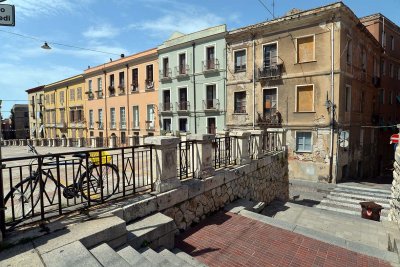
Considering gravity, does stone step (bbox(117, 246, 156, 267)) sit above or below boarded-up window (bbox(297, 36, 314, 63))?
below

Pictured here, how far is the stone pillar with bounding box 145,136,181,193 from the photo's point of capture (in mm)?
4840

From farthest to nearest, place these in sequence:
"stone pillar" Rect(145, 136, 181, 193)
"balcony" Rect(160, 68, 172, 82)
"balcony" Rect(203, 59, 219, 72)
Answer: "balcony" Rect(160, 68, 172, 82) → "balcony" Rect(203, 59, 219, 72) → "stone pillar" Rect(145, 136, 181, 193)

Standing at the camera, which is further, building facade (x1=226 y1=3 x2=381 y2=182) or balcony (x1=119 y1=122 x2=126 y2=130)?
balcony (x1=119 y1=122 x2=126 y2=130)

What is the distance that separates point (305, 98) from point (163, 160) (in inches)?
553

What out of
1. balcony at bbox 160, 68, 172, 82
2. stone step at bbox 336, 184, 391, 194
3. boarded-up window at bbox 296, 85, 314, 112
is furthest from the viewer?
balcony at bbox 160, 68, 172, 82

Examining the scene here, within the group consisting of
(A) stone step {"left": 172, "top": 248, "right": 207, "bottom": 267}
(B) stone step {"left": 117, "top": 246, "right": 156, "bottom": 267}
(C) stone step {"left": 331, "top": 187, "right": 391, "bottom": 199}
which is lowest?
(C) stone step {"left": 331, "top": 187, "right": 391, "bottom": 199}

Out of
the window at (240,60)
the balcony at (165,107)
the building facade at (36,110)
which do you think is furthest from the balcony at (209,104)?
the building facade at (36,110)

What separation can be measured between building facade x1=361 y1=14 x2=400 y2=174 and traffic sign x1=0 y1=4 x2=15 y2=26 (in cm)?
2462

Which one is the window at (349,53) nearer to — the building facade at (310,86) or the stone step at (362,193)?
the building facade at (310,86)

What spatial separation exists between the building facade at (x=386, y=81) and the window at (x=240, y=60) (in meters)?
11.8

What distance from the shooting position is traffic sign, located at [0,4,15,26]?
3271 mm

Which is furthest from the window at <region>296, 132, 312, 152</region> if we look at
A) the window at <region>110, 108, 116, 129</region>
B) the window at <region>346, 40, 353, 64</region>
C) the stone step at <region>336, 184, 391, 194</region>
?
the window at <region>110, 108, 116, 129</region>

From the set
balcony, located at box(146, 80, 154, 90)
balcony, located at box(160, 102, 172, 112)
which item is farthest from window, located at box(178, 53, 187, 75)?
balcony, located at box(146, 80, 154, 90)

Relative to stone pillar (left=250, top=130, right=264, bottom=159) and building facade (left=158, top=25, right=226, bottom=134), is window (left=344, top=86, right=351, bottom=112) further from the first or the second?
stone pillar (left=250, top=130, right=264, bottom=159)
